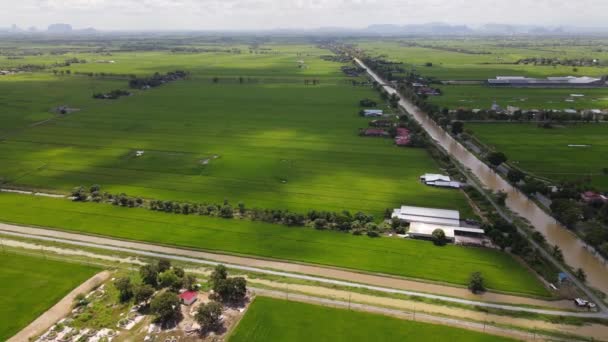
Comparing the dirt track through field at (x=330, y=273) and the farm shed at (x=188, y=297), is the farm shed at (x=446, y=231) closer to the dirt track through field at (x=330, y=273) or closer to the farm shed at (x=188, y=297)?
the dirt track through field at (x=330, y=273)

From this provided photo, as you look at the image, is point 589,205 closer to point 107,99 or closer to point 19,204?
point 19,204

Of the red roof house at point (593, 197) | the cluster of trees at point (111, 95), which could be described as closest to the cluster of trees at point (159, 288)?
the red roof house at point (593, 197)

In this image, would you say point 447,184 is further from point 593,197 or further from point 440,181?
point 593,197

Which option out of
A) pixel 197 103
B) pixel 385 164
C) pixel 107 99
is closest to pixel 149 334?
pixel 385 164

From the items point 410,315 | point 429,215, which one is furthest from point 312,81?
point 410,315

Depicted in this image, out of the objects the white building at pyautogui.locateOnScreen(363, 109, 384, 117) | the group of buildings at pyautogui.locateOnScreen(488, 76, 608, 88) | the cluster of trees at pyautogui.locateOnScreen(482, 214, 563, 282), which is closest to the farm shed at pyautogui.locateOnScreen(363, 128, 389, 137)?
the white building at pyautogui.locateOnScreen(363, 109, 384, 117)

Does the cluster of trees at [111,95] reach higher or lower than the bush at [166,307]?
higher

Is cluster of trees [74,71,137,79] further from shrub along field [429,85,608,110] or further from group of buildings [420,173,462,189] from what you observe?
group of buildings [420,173,462,189]
